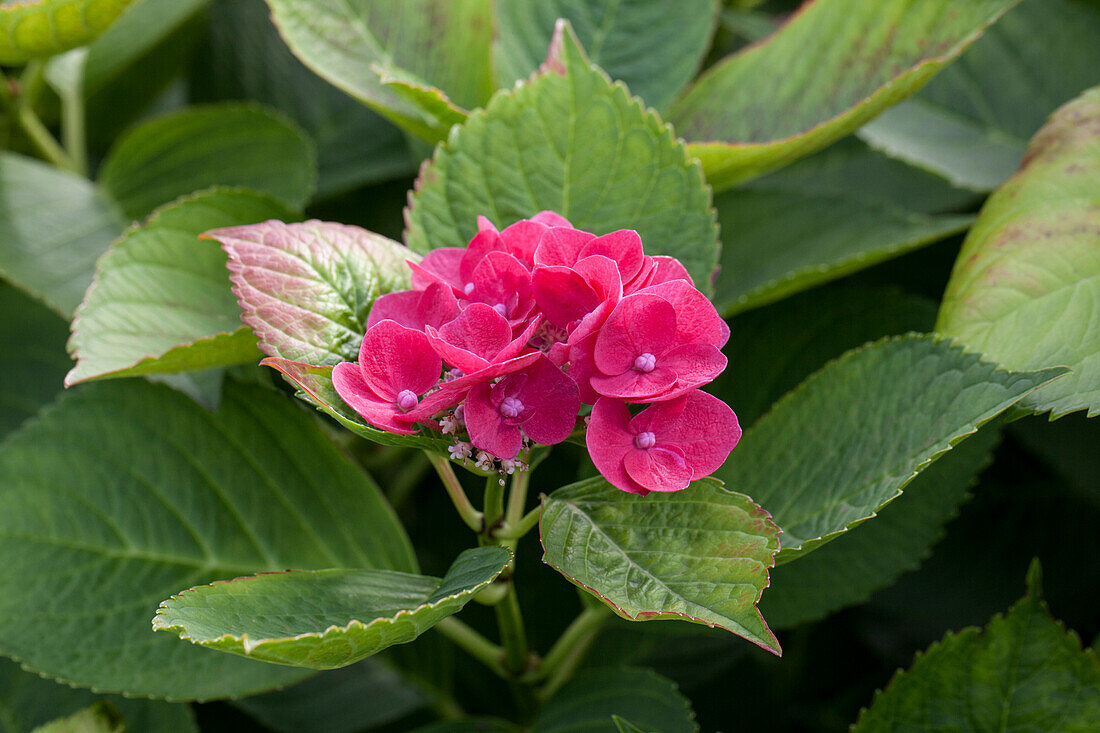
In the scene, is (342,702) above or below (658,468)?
below

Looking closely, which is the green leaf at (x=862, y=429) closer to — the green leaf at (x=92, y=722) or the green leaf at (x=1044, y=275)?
the green leaf at (x=1044, y=275)

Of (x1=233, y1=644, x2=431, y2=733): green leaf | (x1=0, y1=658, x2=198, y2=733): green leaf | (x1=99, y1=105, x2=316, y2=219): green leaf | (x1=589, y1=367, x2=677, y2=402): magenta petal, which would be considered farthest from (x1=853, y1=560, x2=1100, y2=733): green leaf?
(x1=99, y1=105, x2=316, y2=219): green leaf

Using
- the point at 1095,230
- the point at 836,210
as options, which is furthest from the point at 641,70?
the point at 1095,230

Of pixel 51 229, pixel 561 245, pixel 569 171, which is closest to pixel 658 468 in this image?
pixel 561 245

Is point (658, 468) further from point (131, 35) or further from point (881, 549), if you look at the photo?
point (131, 35)

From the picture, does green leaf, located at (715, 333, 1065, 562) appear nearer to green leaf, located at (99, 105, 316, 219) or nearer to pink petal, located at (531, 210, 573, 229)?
pink petal, located at (531, 210, 573, 229)

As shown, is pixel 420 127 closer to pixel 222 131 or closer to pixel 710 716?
pixel 222 131
